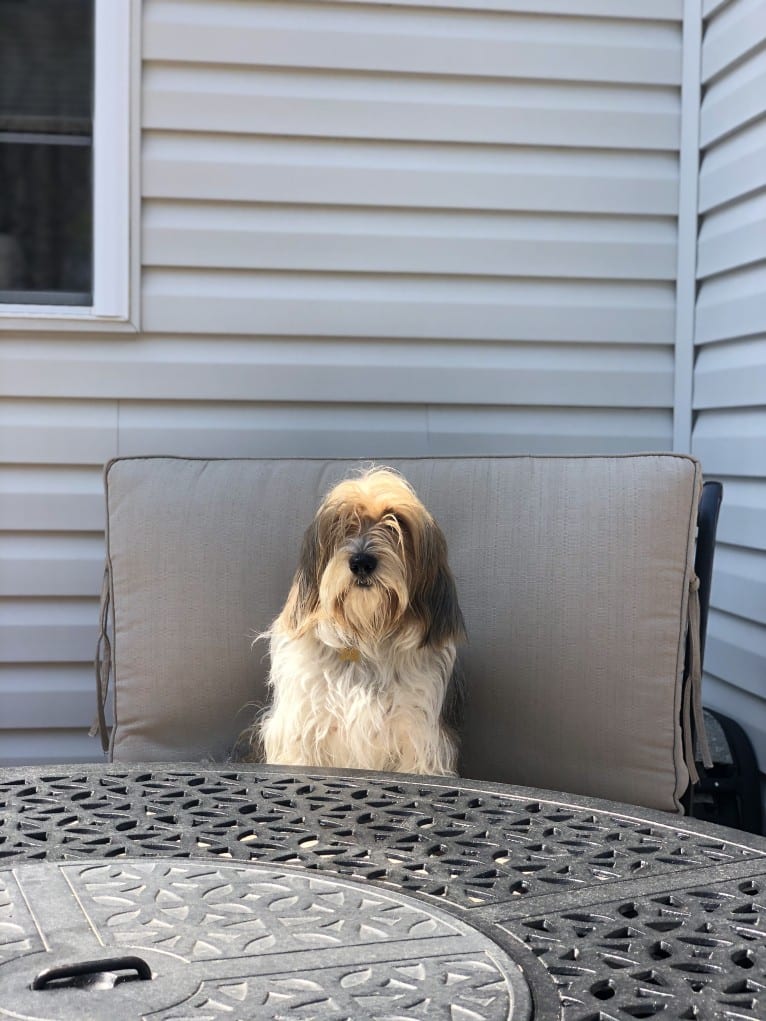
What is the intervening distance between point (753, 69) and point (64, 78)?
2097mm

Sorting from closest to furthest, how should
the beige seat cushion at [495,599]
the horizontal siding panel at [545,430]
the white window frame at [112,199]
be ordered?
the beige seat cushion at [495,599], the white window frame at [112,199], the horizontal siding panel at [545,430]

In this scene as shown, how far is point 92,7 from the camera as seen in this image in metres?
3.47

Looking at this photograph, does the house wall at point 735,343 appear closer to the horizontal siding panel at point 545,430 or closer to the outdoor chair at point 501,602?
the horizontal siding panel at point 545,430

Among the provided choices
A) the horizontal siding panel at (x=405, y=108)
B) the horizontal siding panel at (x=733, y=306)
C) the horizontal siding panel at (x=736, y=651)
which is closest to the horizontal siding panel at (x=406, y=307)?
the horizontal siding panel at (x=733, y=306)

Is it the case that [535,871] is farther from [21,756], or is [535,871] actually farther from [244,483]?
[21,756]

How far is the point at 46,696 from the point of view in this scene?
11.5ft

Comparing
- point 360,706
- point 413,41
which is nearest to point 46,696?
point 360,706

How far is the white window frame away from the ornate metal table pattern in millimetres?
2026

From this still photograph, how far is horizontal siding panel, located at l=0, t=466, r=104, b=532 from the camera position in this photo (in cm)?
349

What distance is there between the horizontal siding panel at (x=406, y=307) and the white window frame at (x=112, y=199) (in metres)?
0.10

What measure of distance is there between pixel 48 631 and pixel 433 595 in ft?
5.08

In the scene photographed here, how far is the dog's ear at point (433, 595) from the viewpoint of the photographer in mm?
2504

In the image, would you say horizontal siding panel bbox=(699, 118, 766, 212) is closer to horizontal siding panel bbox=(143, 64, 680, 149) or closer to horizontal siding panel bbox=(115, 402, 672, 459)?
horizontal siding panel bbox=(143, 64, 680, 149)

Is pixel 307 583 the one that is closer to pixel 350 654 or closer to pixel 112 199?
pixel 350 654
